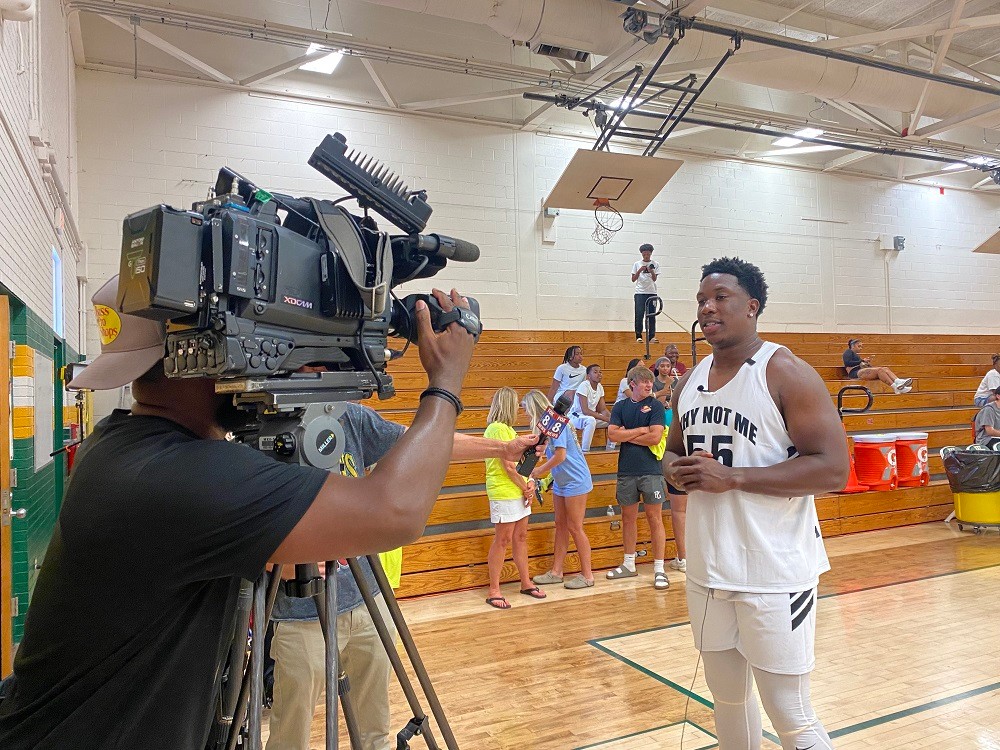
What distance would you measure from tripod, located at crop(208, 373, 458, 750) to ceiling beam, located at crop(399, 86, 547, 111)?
299 inches

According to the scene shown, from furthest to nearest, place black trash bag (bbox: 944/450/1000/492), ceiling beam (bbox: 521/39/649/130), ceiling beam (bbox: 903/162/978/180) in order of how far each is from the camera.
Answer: ceiling beam (bbox: 903/162/978/180) < black trash bag (bbox: 944/450/1000/492) < ceiling beam (bbox: 521/39/649/130)

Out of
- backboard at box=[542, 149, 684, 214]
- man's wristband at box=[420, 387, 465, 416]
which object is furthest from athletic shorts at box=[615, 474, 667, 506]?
man's wristband at box=[420, 387, 465, 416]

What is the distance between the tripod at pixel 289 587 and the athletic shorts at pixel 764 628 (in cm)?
105

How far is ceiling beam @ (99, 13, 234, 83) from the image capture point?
6765 millimetres

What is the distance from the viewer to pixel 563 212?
979cm

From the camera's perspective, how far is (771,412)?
6.68ft

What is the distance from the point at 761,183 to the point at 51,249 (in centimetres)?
987

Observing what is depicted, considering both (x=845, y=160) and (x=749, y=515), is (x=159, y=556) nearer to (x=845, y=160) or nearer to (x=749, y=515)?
(x=749, y=515)

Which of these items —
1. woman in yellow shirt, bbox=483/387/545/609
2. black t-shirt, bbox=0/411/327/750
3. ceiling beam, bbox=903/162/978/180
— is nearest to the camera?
black t-shirt, bbox=0/411/327/750

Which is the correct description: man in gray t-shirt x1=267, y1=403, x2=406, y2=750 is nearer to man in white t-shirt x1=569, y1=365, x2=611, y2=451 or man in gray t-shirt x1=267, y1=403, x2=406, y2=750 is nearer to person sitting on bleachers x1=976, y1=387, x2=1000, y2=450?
man in white t-shirt x1=569, y1=365, x2=611, y2=451

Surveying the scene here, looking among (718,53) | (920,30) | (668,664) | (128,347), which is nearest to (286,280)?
(128,347)

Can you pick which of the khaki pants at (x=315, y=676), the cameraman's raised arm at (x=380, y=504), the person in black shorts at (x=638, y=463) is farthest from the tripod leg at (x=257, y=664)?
the person in black shorts at (x=638, y=463)

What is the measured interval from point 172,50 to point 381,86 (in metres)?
2.22

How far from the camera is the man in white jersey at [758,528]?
1.88m
